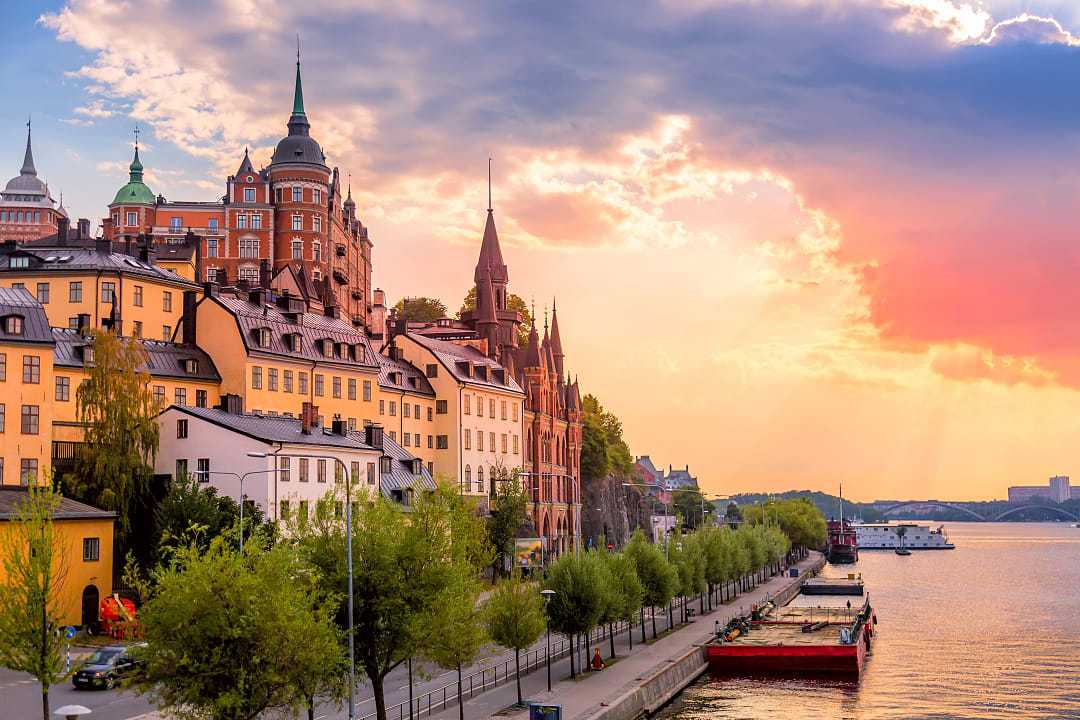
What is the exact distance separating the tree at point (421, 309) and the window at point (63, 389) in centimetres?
9266

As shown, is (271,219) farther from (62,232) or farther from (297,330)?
(297,330)

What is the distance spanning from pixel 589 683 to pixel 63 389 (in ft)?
136

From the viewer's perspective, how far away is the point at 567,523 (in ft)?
447

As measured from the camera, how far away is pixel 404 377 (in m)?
110

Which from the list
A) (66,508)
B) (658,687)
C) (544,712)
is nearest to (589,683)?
(658,687)

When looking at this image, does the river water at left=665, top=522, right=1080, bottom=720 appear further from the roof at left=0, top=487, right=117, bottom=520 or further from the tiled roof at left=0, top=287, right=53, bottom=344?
the tiled roof at left=0, top=287, right=53, bottom=344

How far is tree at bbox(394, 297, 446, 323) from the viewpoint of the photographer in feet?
575

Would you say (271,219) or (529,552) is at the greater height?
(271,219)

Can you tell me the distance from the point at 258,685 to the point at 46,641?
6.15 meters

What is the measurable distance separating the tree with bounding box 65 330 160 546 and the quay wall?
31.3 meters

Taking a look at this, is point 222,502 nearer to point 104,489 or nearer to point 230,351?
point 104,489

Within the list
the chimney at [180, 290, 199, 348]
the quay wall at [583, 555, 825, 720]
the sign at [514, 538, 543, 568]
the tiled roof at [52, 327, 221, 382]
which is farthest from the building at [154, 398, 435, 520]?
the sign at [514, 538, 543, 568]

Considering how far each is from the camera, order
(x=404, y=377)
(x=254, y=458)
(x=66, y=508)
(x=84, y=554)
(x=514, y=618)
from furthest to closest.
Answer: (x=404, y=377) < (x=254, y=458) < (x=84, y=554) < (x=66, y=508) < (x=514, y=618)

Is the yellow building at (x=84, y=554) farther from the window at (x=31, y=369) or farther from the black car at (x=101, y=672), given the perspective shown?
the black car at (x=101, y=672)
